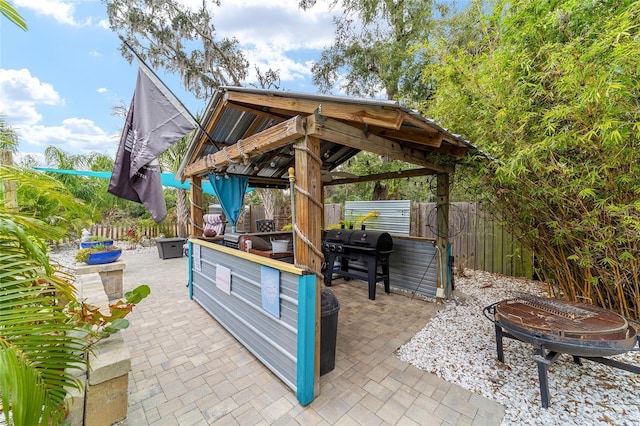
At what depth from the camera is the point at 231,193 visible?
15.5 feet

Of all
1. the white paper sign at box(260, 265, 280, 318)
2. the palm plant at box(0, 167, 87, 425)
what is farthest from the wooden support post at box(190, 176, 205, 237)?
the palm plant at box(0, 167, 87, 425)

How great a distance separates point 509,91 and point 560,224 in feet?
5.28

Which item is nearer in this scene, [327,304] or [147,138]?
[327,304]

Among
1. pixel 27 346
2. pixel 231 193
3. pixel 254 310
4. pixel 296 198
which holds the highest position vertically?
pixel 231 193

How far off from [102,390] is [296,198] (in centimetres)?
183

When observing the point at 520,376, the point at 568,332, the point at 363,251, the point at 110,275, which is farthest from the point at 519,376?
the point at 110,275

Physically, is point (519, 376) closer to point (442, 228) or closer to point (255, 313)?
point (442, 228)

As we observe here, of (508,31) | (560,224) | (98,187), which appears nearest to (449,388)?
(560,224)

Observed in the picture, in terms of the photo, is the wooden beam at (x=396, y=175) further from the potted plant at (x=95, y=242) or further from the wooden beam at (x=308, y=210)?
the potted plant at (x=95, y=242)

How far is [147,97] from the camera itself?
333 centimetres

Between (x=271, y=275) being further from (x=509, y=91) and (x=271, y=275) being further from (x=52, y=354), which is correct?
(x=509, y=91)

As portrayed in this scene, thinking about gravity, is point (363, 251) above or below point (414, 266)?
above

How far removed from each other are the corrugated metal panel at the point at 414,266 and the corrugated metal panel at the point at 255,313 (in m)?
3.01

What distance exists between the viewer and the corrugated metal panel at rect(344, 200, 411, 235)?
6.72 m
